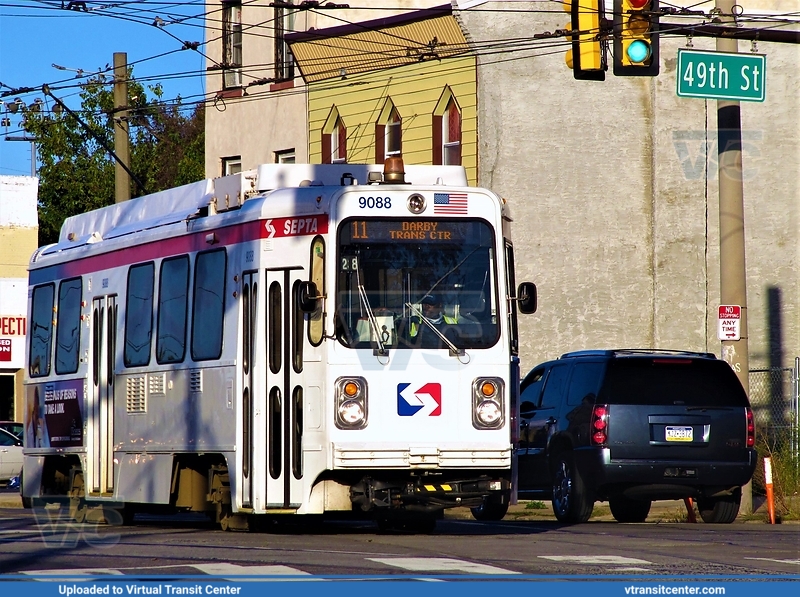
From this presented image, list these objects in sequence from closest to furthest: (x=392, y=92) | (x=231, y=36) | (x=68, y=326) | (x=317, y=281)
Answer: (x=317, y=281)
(x=68, y=326)
(x=392, y=92)
(x=231, y=36)

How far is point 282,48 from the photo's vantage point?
32.7m

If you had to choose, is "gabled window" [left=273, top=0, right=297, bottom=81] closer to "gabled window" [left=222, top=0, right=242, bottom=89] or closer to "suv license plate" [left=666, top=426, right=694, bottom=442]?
"gabled window" [left=222, top=0, right=242, bottom=89]

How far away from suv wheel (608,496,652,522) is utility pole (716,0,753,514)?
1.23m

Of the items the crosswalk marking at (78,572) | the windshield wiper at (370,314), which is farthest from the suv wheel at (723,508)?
the crosswalk marking at (78,572)

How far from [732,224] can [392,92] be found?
12.1 meters

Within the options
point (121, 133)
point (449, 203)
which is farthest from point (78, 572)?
point (121, 133)

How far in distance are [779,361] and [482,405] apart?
17179 mm

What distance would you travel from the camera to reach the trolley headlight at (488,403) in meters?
13.3

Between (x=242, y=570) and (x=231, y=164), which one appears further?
(x=231, y=164)

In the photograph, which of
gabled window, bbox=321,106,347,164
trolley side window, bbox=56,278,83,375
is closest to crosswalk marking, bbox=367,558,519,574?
trolley side window, bbox=56,278,83,375

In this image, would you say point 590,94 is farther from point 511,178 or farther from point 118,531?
point 118,531

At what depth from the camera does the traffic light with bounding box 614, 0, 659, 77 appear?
617 inches

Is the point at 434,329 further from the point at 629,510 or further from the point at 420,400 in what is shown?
the point at 629,510

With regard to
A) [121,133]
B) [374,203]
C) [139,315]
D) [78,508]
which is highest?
[121,133]
